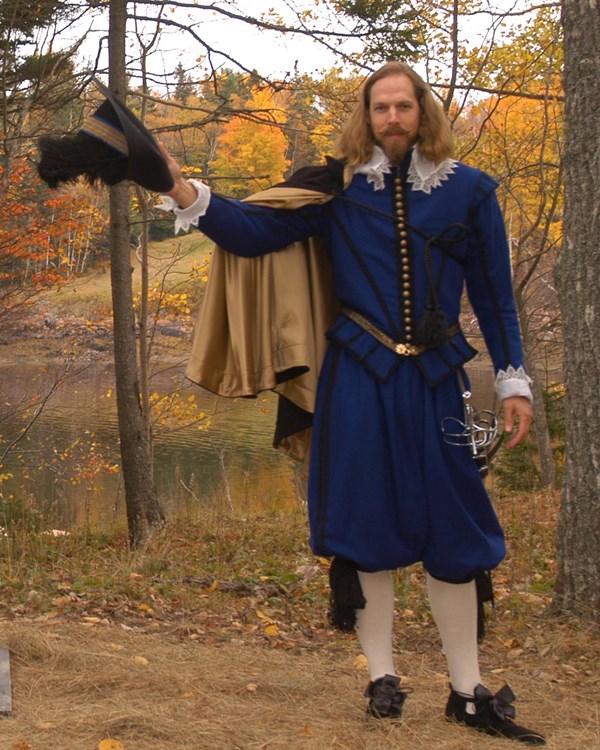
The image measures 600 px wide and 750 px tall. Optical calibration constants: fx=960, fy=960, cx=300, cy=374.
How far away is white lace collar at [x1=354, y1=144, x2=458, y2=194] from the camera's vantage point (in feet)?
9.70

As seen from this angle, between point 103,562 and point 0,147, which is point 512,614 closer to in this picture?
point 103,562

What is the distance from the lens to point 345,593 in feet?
9.44

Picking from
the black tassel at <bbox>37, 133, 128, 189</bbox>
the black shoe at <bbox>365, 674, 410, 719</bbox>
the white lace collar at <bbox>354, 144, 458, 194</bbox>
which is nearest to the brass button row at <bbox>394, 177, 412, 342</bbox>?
the white lace collar at <bbox>354, 144, 458, 194</bbox>

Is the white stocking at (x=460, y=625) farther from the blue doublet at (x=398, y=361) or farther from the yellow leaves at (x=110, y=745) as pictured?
the yellow leaves at (x=110, y=745)

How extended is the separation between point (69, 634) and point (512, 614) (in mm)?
2102

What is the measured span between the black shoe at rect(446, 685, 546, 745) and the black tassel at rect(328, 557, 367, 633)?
0.43 meters

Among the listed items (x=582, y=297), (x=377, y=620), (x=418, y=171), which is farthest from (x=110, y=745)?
(x=582, y=297)

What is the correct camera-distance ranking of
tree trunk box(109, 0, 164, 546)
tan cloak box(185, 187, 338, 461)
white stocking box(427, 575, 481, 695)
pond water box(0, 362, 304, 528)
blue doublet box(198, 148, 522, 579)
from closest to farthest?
1. blue doublet box(198, 148, 522, 579)
2. white stocking box(427, 575, 481, 695)
3. tan cloak box(185, 187, 338, 461)
4. tree trunk box(109, 0, 164, 546)
5. pond water box(0, 362, 304, 528)

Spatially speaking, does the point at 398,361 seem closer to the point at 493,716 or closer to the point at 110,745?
the point at 493,716

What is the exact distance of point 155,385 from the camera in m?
28.8

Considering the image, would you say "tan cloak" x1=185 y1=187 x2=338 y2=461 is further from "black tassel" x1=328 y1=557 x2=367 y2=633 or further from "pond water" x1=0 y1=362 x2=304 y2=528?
"pond water" x1=0 y1=362 x2=304 y2=528

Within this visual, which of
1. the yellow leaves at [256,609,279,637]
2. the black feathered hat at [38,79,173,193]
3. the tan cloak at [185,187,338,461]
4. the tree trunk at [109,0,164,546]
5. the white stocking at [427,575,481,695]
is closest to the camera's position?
the black feathered hat at [38,79,173,193]

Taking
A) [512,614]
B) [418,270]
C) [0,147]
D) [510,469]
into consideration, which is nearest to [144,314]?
[0,147]

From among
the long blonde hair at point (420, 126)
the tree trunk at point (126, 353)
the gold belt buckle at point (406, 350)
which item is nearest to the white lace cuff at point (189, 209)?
the long blonde hair at point (420, 126)
